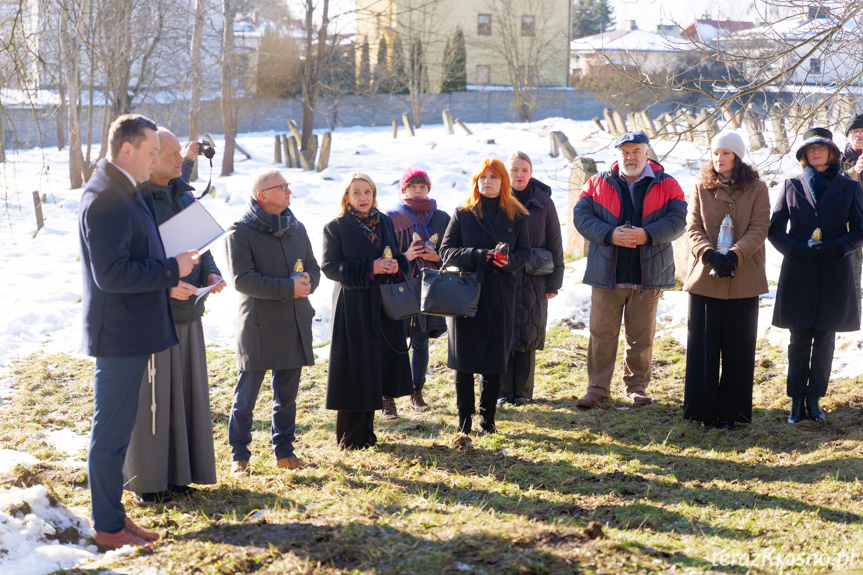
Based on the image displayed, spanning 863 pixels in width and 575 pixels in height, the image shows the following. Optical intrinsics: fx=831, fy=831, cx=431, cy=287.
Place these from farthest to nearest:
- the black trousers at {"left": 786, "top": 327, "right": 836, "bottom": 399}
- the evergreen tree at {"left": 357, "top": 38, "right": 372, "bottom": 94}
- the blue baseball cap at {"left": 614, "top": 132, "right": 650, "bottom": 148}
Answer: the evergreen tree at {"left": 357, "top": 38, "right": 372, "bottom": 94} → the blue baseball cap at {"left": 614, "top": 132, "right": 650, "bottom": 148} → the black trousers at {"left": 786, "top": 327, "right": 836, "bottom": 399}

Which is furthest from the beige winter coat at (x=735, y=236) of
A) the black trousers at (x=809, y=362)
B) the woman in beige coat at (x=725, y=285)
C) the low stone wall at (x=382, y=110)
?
the low stone wall at (x=382, y=110)

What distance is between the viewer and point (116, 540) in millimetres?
3637

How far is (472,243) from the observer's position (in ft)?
17.9

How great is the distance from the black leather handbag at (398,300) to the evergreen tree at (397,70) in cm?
3011

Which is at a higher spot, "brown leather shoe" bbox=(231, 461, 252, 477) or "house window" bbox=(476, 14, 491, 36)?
"house window" bbox=(476, 14, 491, 36)

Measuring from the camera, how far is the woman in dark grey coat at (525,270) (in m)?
6.13

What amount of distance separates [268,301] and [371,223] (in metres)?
0.84

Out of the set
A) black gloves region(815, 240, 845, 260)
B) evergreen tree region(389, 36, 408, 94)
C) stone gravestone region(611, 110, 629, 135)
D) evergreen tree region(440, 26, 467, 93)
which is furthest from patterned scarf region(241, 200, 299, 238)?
evergreen tree region(440, 26, 467, 93)

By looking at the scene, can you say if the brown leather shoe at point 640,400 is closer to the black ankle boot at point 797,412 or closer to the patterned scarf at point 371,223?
the black ankle boot at point 797,412

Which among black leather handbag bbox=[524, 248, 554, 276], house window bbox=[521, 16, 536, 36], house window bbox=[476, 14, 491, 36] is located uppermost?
house window bbox=[476, 14, 491, 36]

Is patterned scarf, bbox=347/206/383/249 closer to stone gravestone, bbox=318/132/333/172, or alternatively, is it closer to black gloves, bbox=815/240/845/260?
black gloves, bbox=815/240/845/260

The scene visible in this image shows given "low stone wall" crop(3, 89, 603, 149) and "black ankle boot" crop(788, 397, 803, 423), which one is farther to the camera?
"low stone wall" crop(3, 89, 603, 149)

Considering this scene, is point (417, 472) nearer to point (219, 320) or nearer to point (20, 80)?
point (20, 80)

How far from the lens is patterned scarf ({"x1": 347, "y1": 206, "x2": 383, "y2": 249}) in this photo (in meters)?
5.15
